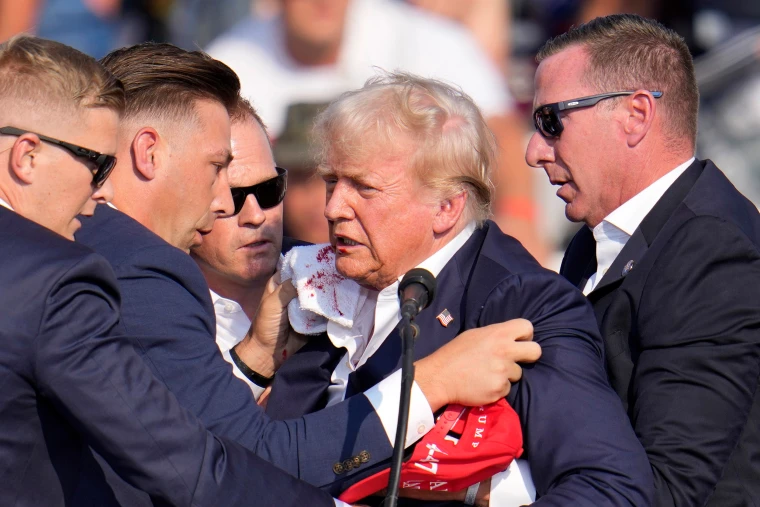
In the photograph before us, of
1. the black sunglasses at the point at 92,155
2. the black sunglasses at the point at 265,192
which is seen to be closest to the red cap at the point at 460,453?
the black sunglasses at the point at 92,155

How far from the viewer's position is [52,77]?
2.55 meters

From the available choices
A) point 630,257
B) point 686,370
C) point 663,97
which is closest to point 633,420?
point 686,370

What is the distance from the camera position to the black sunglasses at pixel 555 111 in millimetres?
3486

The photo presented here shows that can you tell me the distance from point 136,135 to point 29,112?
685mm

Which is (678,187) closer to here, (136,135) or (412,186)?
(412,186)

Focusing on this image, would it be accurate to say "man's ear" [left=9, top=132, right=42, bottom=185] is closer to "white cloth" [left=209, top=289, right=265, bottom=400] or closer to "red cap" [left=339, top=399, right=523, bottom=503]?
"red cap" [left=339, top=399, right=523, bottom=503]

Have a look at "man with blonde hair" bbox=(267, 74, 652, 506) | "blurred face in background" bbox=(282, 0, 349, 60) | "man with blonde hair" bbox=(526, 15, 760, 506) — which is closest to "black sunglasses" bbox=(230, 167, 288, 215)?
"man with blonde hair" bbox=(267, 74, 652, 506)

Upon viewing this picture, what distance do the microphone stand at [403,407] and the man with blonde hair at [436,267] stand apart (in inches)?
13.6

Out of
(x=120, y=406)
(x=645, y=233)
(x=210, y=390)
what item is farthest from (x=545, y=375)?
(x=120, y=406)

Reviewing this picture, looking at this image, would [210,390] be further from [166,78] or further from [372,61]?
[372,61]

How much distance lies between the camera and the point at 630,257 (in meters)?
3.22

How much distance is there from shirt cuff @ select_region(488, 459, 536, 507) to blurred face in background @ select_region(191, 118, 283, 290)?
1.49 metres

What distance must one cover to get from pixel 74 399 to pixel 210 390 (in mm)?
537

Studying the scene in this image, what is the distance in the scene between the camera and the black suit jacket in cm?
286
